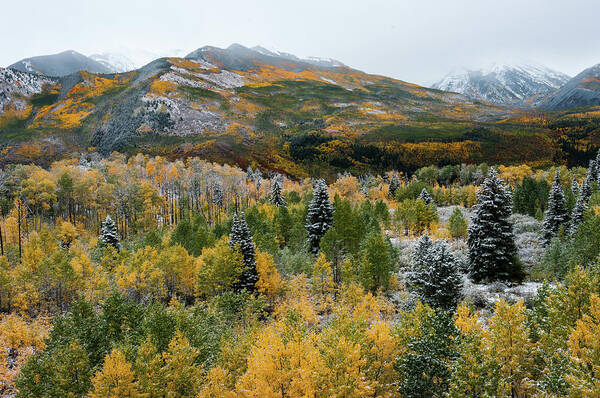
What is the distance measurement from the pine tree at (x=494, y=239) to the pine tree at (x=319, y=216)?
21.7m

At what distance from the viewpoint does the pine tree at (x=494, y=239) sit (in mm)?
31938

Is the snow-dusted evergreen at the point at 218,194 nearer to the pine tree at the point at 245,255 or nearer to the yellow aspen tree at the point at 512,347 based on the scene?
the pine tree at the point at 245,255

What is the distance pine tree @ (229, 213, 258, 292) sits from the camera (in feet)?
128

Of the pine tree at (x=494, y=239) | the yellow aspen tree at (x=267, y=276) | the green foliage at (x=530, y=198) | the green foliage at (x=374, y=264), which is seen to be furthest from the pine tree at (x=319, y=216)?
the green foliage at (x=530, y=198)

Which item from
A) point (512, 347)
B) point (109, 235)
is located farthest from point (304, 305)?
point (109, 235)

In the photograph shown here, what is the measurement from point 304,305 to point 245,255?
10.5 m

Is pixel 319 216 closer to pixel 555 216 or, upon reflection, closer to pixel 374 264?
pixel 374 264

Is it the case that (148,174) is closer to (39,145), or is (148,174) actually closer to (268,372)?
(268,372)

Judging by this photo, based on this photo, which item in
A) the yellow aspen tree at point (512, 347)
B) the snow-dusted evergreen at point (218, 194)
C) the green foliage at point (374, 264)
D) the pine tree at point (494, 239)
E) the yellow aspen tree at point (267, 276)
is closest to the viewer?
the yellow aspen tree at point (512, 347)

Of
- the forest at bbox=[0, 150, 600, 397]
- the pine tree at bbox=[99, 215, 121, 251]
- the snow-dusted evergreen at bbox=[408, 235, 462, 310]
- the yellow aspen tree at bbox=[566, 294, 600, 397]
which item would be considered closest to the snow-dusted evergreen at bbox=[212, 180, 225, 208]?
the forest at bbox=[0, 150, 600, 397]

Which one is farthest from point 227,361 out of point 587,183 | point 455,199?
point 455,199

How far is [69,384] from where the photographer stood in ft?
69.7

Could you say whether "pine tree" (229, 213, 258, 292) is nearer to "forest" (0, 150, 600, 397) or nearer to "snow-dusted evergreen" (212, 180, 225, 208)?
"forest" (0, 150, 600, 397)

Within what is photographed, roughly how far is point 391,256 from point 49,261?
4146 cm
